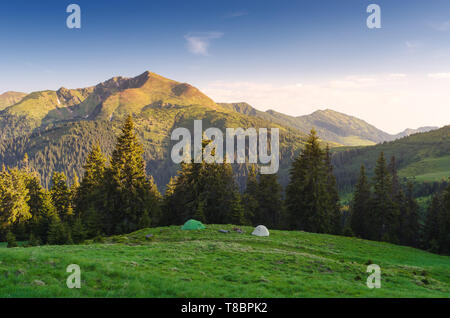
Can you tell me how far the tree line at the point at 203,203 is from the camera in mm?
45750

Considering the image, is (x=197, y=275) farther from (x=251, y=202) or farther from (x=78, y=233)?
(x=251, y=202)

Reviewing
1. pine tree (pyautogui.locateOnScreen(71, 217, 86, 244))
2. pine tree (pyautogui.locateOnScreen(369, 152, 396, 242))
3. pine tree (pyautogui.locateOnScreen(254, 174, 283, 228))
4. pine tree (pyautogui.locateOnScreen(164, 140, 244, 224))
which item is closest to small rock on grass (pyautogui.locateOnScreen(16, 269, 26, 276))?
pine tree (pyautogui.locateOnScreen(71, 217, 86, 244))

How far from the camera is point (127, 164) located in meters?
46.8

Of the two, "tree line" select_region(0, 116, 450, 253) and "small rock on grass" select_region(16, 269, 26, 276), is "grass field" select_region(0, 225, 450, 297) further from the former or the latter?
"tree line" select_region(0, 116, 450, 253)

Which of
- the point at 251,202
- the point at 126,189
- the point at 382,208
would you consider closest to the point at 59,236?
the point at 126,189

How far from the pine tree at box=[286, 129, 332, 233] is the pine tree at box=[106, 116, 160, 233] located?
89.6ft

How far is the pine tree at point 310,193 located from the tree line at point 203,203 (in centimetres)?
17

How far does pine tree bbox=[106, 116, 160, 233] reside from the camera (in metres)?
45.2

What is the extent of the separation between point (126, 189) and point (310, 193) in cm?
3280

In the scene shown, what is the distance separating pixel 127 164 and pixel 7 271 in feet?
116

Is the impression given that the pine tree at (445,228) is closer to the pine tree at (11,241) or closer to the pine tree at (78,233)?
the pine tree at (78,233)

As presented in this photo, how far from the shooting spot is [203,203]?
4947 centimetres
